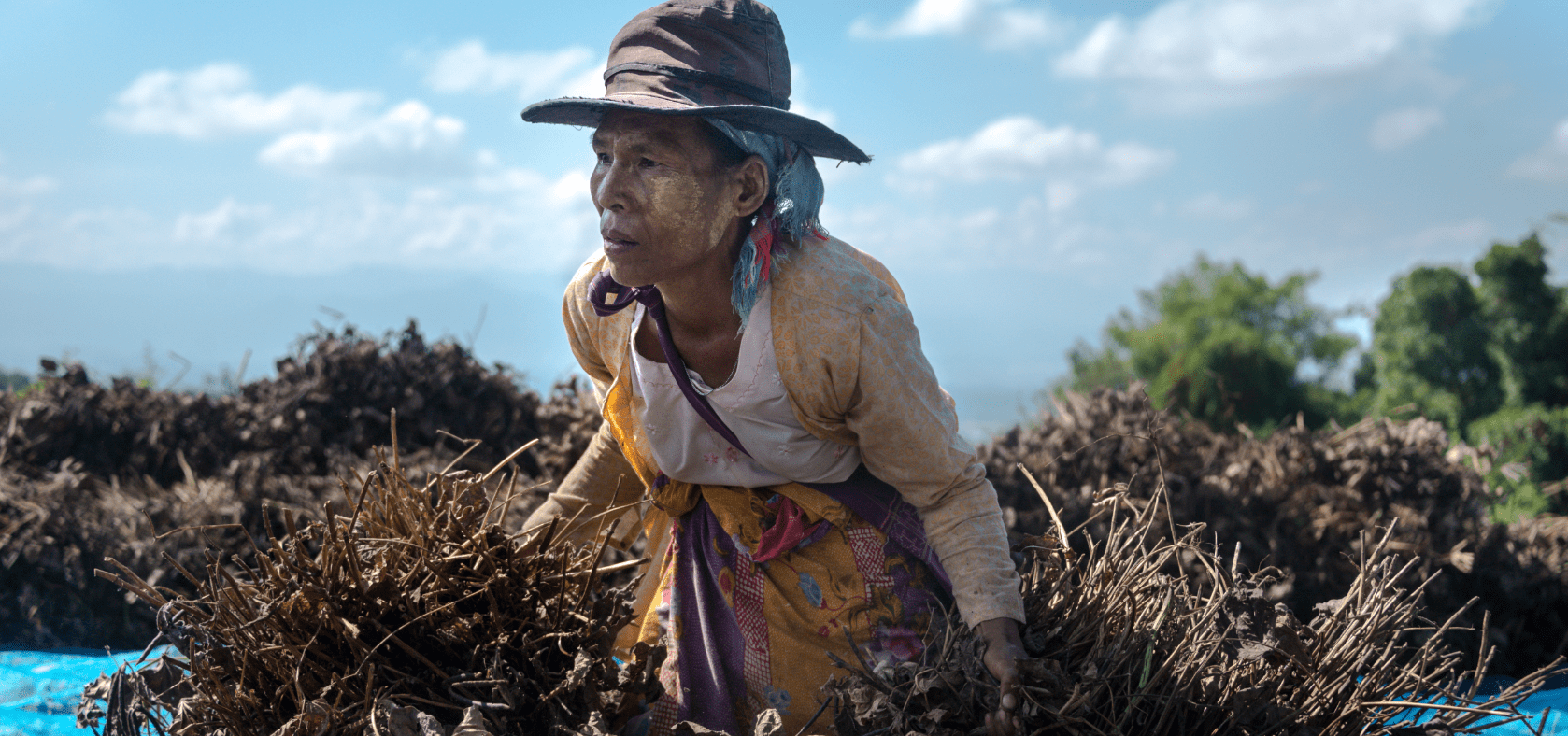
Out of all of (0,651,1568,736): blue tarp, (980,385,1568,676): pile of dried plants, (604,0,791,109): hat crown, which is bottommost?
(0,651,1568,736): blue tarp

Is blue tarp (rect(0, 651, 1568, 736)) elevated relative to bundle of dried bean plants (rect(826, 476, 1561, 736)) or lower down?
lower down

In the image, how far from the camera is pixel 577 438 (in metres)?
4.34

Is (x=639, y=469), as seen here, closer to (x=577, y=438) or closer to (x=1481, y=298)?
(x=577, y=438)

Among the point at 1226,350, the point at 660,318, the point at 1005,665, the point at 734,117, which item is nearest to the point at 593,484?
the point at 660,318

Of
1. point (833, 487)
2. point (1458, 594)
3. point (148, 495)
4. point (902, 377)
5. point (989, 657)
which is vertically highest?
point (902, 377)

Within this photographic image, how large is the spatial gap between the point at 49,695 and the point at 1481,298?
8.25 meters

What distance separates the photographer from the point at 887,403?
6.47 ft

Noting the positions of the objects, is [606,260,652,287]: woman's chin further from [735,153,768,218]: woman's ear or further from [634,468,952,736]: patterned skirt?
[634,468,952,736]: patterned skirt

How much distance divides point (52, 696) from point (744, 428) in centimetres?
278

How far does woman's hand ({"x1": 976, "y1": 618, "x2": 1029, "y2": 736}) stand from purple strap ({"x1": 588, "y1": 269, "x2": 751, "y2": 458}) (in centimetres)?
64

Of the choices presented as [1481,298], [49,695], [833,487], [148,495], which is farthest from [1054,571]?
[1481,298]

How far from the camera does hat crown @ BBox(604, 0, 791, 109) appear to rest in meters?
2.00

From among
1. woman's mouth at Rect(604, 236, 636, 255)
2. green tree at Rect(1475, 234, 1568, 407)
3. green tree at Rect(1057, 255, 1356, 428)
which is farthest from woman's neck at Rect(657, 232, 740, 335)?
green tree at Rect(1475, 234, 1568, 407)

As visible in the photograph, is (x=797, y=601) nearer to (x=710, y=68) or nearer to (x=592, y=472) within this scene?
(x=592, y=472)
